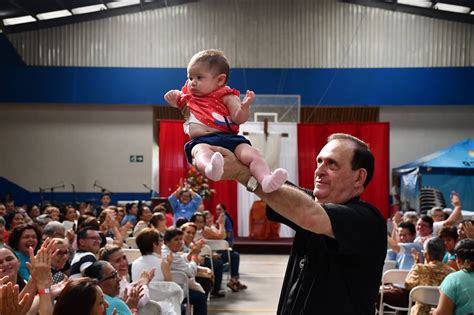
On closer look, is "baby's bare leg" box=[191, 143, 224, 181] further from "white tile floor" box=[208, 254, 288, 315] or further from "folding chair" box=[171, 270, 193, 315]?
"white tile floor" box=[208, 254, 288, 315]

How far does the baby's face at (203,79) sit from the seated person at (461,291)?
2.25 meters

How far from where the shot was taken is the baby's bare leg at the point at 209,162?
197cm

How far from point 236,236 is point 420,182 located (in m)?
4.97

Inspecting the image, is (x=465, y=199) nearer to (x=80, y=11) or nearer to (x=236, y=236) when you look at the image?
(x=236, y=236)

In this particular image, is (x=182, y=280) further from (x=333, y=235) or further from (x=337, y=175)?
(x=333, y=235)

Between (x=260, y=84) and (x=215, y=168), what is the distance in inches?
658

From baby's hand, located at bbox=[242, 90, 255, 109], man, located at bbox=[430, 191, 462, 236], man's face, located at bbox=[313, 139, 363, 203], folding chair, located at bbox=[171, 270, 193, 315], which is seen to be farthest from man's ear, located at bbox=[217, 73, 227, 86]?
man, located at bbox=[430, 191, 462, 236]

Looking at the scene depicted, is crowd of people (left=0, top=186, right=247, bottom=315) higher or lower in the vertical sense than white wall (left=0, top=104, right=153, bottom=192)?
lower

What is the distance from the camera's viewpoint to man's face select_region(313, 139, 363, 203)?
2.02 m

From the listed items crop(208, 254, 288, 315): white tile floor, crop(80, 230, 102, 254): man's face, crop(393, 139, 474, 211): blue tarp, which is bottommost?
crop(208, 254, 288, 315): white tile floor

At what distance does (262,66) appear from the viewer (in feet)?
61.7

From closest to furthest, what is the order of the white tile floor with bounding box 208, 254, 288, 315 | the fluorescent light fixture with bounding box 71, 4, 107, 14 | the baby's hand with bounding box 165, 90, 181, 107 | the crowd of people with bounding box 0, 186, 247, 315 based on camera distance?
the baby's hand with bounding box 165, 90, 181, 107
the crowd of people with bounding box 0, 186, 247, 315
the white tile floor with bounding box 208, 254, 288, 315
the fluorescent light fixture with bounding box 71, 4, 107, 14

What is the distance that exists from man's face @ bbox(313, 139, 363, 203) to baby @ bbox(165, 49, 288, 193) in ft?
0.72

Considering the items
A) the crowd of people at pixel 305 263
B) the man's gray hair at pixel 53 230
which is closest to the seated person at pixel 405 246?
the crowd of people at pixel 305 263
